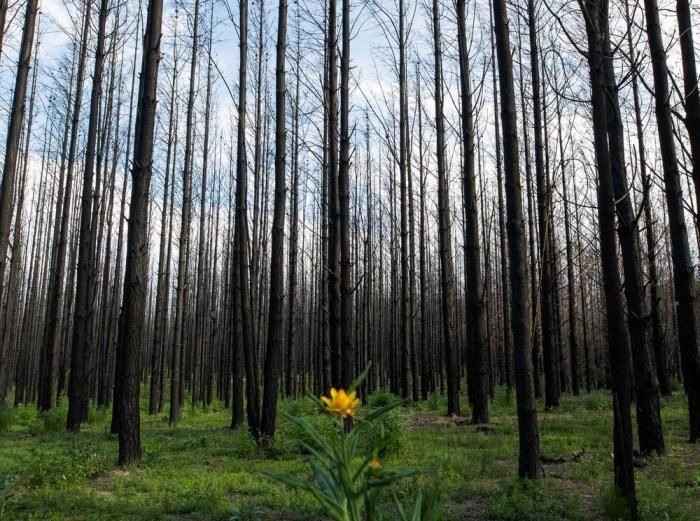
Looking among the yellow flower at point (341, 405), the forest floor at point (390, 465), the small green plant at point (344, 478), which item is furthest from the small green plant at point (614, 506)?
the yellow flower at point (341, 405)

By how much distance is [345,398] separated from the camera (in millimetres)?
1134

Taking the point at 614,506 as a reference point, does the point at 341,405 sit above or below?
above

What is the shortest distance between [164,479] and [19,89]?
6.53m

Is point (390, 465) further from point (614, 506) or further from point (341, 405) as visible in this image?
point (341, 405)

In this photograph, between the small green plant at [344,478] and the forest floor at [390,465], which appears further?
the forest floor at [390,465]

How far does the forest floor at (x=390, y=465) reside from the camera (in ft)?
13.2

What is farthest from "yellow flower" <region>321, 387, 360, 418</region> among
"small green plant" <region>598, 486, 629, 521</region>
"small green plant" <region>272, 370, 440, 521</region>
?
"small green plant" <region>598, 486, 629, 521</region>

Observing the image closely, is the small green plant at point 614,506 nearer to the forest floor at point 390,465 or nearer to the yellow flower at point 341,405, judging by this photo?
the forest floor at point 390,465

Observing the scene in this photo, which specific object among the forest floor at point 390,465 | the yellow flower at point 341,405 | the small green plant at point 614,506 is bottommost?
the forest floor at point 390,465

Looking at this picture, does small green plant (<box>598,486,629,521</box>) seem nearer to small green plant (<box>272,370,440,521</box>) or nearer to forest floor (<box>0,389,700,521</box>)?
forest floor (<box>0,389,700,521</box>)

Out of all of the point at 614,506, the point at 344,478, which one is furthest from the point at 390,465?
the point at 344,478

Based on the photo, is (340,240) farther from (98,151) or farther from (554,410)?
(98,151)

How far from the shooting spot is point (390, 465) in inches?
232

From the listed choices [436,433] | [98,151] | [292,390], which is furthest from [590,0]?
[292,390]
